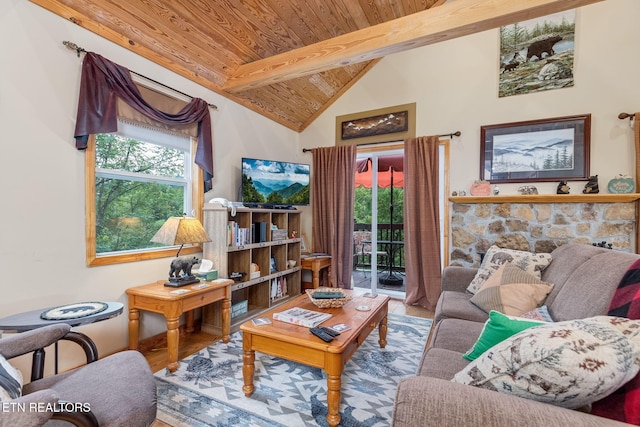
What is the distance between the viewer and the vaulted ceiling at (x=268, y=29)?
6.52 ft

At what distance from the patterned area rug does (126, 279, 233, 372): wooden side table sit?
20 cm

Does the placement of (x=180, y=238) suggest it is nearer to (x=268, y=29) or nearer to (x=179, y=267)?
(x=179, y=267)

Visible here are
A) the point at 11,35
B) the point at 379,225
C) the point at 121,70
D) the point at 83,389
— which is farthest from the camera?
the point at 379,225

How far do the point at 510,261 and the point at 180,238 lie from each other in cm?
266

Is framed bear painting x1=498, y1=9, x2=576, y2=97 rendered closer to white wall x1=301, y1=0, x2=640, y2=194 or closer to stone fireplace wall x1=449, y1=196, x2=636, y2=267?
white wall x1=301, y1=0, x2=640, y2=194

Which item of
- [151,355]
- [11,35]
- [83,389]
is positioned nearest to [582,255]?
[83,389]

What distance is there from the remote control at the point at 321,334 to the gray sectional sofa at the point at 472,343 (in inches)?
19.2

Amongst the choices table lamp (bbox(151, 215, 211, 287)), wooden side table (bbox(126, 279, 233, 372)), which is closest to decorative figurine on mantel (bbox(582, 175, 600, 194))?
wooden side table (bbox(126, 279, 233, 372))

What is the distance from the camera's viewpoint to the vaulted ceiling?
1987mm

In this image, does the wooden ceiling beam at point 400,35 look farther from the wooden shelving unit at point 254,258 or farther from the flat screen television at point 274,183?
the wooden shelving unit at point 254,258

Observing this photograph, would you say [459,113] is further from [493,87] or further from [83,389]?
[83,389]

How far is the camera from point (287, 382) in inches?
73.7

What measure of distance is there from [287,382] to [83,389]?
3.69 feet

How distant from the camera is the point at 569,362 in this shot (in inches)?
28.6
